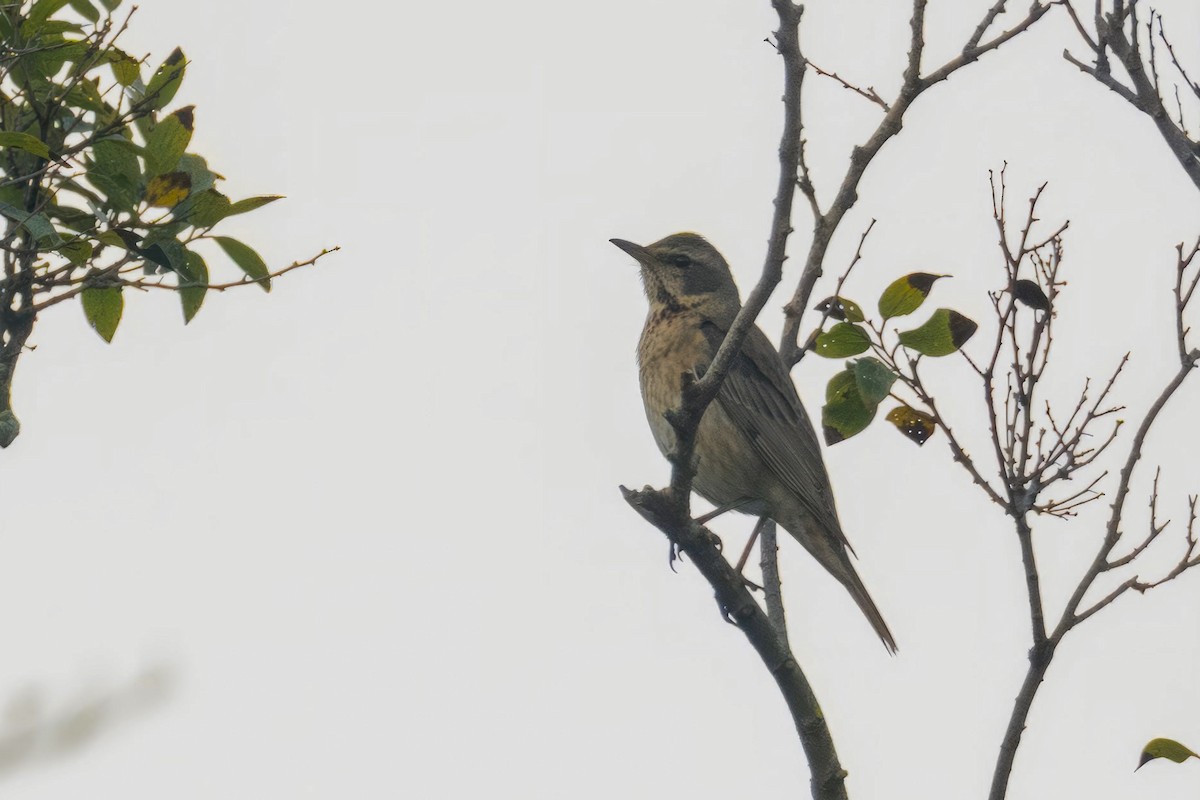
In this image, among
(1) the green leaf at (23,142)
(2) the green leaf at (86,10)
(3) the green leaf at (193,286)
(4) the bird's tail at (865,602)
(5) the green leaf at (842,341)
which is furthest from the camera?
(4) the bird's tail at (865,602)

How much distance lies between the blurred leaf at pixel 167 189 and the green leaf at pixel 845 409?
2.21 m

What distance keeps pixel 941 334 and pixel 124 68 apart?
2697mm

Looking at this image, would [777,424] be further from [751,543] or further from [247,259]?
[247,259]

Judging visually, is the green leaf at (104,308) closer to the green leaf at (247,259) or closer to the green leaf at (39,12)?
the green leaf at (247,259)

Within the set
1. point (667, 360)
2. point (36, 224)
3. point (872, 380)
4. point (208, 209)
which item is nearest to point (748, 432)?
point (667, 360)

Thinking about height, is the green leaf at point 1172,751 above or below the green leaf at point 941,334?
below

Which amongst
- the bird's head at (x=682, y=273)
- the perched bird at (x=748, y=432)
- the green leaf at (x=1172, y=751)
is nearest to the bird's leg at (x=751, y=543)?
the perched bird at (x=748, y=432)

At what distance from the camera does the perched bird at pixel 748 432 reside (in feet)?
24.8

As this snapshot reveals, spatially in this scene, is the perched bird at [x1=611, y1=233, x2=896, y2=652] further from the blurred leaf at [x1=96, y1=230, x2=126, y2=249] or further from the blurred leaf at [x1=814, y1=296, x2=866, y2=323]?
the blurred leaf at [x1=96, y1=230, x2=126, y2=249]

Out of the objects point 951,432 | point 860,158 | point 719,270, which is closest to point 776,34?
point 860,158

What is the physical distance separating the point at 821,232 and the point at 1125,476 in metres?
1.22

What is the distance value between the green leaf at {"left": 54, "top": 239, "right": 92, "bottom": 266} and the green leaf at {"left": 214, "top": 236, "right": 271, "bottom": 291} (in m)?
0.44

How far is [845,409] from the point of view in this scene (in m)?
5.10

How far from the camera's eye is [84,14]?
4449mm
